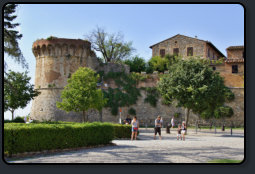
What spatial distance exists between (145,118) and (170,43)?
12376mm

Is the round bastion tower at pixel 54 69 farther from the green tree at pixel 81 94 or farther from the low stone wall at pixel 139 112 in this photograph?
the green tree at pixel 81 94

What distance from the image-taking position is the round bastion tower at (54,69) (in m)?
33.9

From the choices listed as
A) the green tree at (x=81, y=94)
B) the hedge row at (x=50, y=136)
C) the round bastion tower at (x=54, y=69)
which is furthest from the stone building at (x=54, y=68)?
the hedge row at (x=50, y=136)

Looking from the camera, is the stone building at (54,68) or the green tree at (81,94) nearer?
the green tree at (81,94)

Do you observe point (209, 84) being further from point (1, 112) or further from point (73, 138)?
point (1, 112)

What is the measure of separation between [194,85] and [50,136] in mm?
14335

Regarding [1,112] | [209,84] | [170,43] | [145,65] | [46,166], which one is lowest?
[46,166]

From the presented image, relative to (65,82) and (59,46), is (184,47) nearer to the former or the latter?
(59,46)

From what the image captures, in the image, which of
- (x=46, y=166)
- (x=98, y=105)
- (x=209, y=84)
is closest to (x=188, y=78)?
(x=209, y=84)

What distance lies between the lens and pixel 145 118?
35844mm

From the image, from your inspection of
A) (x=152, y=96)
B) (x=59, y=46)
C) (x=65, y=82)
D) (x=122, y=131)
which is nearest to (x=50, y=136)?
(x=122, y=131)

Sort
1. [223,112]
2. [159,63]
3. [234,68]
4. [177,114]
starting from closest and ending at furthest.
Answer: [223,112] < [177,114] < [234,68] < [159,63]

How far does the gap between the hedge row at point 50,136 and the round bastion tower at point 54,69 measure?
66.8ft

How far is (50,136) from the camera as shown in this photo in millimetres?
11656
